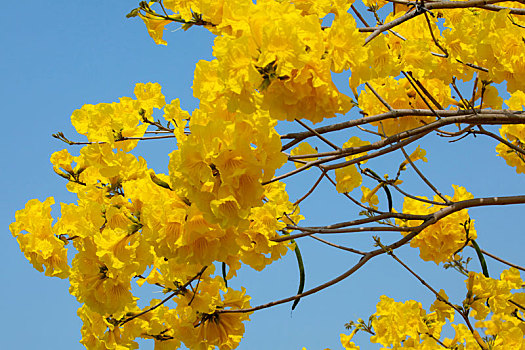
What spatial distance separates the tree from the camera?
1.80 meters

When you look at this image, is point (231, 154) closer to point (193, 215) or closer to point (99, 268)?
point (193, 215)

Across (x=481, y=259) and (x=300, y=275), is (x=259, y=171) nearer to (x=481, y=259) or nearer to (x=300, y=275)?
(x=300, y=275)

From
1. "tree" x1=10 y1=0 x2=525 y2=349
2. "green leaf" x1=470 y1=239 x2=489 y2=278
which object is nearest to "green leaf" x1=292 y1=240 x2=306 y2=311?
"tree" x1=10 y1=0 x2=525 y2=349

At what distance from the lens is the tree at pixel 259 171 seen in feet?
5.90

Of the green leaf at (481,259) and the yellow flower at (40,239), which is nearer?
the yellow flower at (40,239)

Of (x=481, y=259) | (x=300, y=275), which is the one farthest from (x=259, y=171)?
(x=481, y=259)

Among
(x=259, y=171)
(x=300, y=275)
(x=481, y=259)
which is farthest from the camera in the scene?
(x=481, y=259)

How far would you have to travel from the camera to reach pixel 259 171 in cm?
187

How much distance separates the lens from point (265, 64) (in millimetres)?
1665

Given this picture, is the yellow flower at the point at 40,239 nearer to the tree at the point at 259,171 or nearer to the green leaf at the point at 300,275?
the tree at the point at 259,171

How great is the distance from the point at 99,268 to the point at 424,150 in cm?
229

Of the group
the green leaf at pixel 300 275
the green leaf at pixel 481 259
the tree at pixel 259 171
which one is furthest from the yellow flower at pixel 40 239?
the green leaf at pixel 481 259

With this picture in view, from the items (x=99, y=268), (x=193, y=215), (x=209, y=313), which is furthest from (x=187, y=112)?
(x=209, y=313)

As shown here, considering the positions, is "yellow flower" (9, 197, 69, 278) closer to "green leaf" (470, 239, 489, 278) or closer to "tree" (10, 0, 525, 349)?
"tree" (10, 0, 525, 349)
